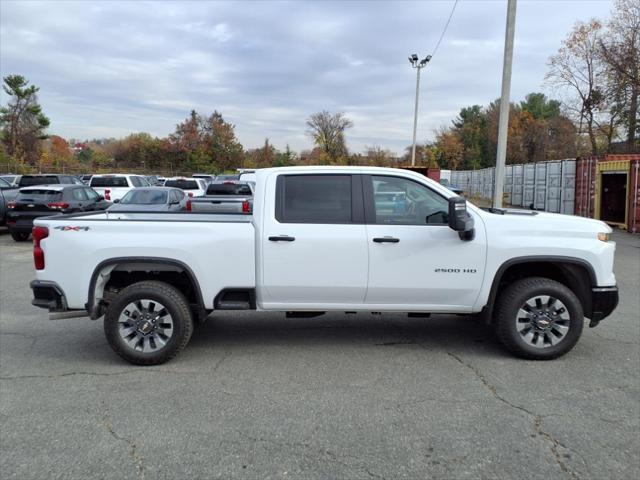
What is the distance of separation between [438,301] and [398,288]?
0.43 meters

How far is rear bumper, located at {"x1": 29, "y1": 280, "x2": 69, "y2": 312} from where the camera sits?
5.05 m

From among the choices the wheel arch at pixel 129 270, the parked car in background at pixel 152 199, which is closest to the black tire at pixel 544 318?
the wheel arch at pixel 129 270

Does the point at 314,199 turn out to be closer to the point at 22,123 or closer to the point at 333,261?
the point at 333,261

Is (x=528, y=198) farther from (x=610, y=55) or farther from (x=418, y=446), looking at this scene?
(x=418, y=446)

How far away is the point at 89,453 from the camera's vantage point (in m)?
3.49

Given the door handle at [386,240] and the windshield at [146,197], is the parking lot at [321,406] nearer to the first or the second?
the door handle at [386,240]

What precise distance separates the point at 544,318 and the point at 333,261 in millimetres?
2105

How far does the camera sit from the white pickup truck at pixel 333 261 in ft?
16.4

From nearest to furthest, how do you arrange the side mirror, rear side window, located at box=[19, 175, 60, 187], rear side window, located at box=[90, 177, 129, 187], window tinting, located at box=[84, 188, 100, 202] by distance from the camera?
the side mirror
window tinting, located at box=[84, 188, 100, 202]
rear side window, located at box=[19, 175, 60, 187]
rear side window, located at box=[90, 177, 129, 187]

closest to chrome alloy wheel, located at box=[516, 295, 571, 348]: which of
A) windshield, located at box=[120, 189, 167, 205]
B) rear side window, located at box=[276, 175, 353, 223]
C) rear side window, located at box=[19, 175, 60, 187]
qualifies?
rear side window, located at box=[276, 175, 353, 223]

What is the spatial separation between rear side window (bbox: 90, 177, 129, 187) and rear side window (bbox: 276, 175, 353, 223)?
58.0 feet

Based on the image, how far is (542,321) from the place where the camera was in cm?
510

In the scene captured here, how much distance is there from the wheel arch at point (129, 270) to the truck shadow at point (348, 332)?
94 centimetres

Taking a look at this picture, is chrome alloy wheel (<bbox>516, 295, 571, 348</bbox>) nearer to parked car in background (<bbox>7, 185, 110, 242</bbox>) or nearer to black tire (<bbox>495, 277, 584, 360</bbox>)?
black tire (<bbox>495, 277, 584, 360</bbox>)
